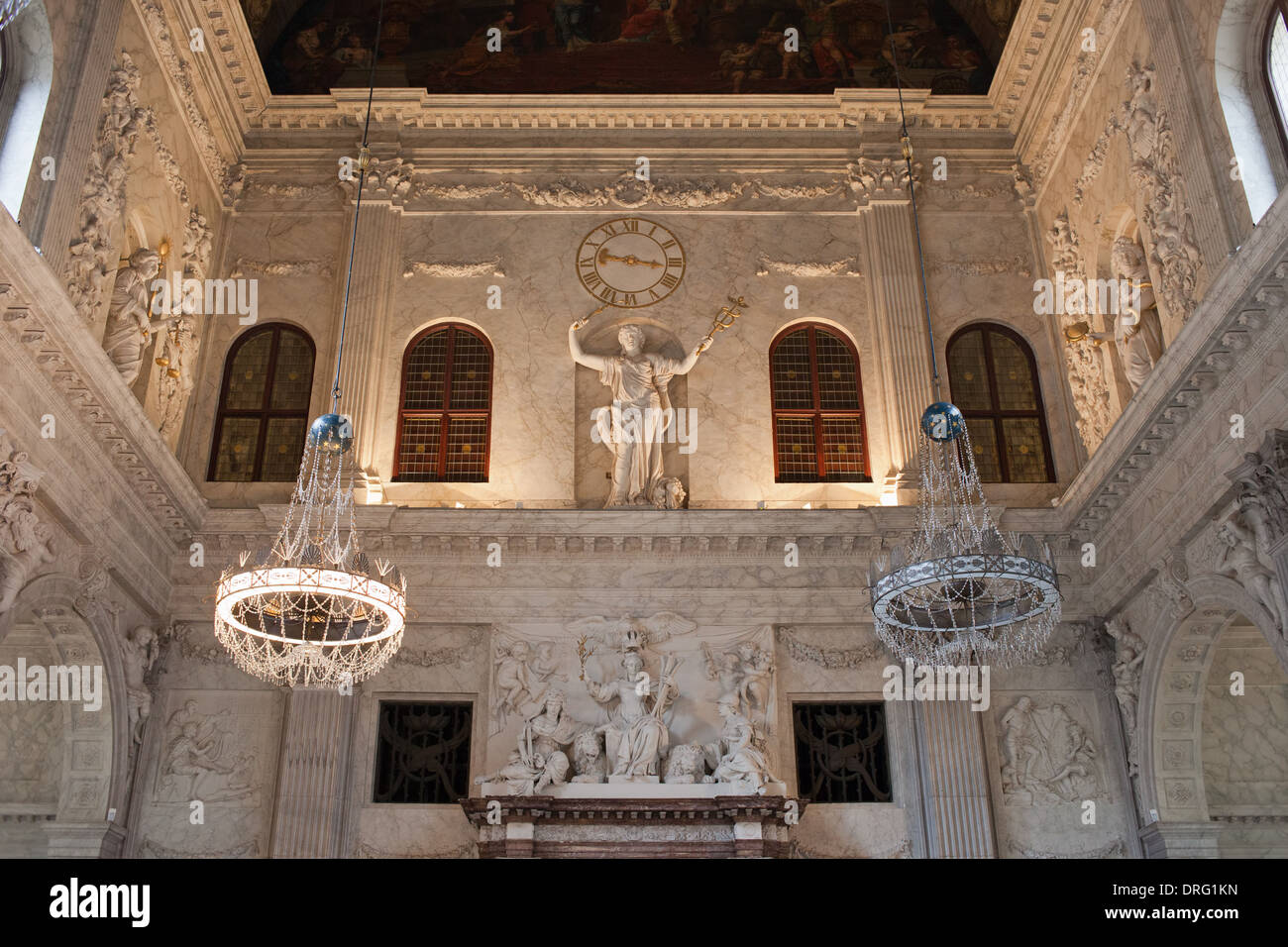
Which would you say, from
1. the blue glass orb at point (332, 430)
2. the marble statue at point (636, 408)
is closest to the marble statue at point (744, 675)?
the marble statue at point (636, 408)

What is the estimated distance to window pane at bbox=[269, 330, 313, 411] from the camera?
13.1 metres

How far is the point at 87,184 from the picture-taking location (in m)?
10.1

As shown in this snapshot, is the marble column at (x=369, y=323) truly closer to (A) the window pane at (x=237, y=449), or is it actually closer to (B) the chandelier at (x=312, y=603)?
(A) the window pane at (x=237, y=449)

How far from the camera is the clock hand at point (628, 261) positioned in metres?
13.6

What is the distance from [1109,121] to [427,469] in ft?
25.3

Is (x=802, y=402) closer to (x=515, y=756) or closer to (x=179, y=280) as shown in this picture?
(x=515, y=756)

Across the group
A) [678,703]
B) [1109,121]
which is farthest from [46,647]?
[1109,121]

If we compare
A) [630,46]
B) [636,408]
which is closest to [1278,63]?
[636,408]

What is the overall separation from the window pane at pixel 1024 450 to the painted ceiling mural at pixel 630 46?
4.42 metres

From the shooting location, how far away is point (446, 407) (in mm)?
12992

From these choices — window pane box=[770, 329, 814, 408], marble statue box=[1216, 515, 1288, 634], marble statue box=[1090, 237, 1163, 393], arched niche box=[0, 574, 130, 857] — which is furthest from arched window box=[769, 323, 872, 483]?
arched niche box=[0, 574, 130, 857]

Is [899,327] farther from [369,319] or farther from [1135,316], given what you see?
[369,319]

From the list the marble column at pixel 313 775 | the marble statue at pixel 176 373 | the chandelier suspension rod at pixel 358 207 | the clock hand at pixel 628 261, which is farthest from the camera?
the clock hand at pixel 628 261

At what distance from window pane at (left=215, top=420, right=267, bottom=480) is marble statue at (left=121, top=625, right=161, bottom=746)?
2.19 m
